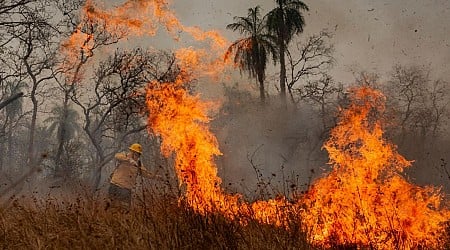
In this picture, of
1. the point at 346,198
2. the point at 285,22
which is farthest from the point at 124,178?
the point at 285,22

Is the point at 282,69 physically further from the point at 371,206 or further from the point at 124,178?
the point at 371,206

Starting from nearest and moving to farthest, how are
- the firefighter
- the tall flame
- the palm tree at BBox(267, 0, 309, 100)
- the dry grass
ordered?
the dry grass < the tall flame < the firefighter < the palm tree at BBox(267, 0, 309, 100)

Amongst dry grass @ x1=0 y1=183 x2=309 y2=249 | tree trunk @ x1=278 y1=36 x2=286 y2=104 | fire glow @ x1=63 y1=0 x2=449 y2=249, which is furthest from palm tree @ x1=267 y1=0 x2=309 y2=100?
dry grass @ x1=0 y1=183 x2=309 y2=249

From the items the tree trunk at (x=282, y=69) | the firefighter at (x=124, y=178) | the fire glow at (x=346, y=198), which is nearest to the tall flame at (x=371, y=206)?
the fire glow at (x=346, y=198)

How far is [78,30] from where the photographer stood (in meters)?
20.1

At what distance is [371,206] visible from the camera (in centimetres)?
784

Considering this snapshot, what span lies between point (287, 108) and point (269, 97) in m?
1.56

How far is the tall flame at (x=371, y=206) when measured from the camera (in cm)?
705

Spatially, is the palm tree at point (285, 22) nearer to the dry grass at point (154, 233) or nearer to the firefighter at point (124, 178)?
the firefighter at point (124, 178)

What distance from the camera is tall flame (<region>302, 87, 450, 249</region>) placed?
7055 mm

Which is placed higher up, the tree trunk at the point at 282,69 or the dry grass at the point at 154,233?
the tree trunk at the point at 282,69

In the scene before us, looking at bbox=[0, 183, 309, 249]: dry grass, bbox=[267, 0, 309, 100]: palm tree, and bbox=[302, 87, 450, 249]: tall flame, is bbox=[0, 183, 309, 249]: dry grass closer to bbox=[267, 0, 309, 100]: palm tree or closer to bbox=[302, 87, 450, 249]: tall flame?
bbox=[302, 87, 450, 249]: tall flame

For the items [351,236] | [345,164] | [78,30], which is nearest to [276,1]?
[78,30]

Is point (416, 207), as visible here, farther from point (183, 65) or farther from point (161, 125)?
point (183, 65)
